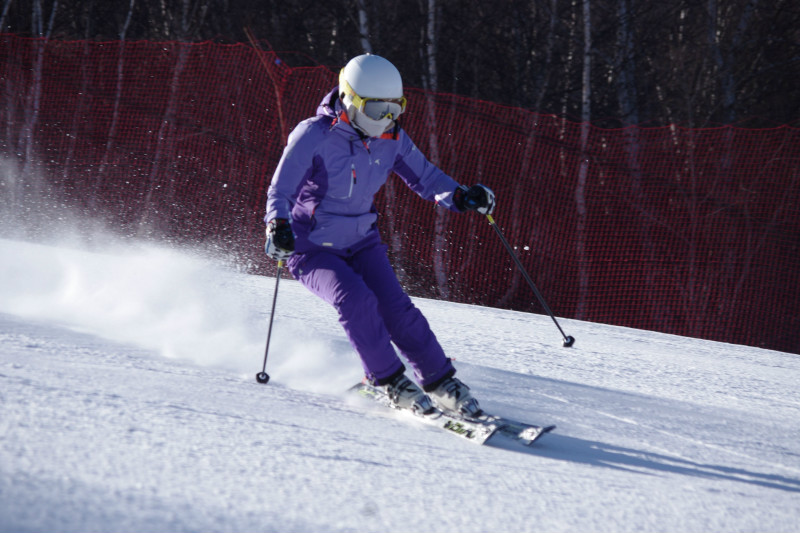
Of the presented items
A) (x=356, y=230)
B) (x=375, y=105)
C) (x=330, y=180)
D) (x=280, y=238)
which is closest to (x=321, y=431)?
(x=280, y=238)

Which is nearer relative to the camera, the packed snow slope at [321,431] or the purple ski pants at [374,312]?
the packed snow slope at [321,431]

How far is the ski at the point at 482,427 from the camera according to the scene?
10.3 feet

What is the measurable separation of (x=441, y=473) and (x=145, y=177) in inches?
278

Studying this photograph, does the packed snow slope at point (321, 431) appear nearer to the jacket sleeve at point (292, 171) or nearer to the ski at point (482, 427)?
the ski at point (482, 427)

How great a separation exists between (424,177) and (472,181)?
4394 mm

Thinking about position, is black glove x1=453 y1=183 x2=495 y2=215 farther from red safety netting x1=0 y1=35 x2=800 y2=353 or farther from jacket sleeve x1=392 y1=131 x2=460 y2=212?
red safety netting x1=0 y1=35 x2=800 y2=353

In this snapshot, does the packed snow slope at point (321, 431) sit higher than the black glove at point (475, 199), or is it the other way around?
the black glove at point (475, 199)

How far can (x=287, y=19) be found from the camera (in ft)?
48.3

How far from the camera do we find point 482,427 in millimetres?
3188

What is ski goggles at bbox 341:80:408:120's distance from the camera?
134 inches

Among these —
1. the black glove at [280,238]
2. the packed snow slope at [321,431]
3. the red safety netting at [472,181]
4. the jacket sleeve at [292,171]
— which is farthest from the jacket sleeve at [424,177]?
the red safety netting at [472,181]

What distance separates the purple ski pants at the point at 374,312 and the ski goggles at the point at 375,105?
63cm

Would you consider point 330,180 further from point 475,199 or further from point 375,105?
point 475,199

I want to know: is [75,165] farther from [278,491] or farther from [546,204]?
[278,491]
